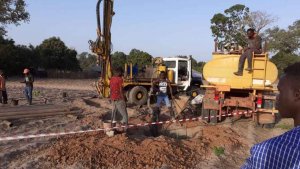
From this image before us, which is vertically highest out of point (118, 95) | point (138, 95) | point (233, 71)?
point (233, 71)

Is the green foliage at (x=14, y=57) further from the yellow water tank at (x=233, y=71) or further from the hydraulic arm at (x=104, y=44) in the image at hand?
the yellow water tank at (x=233, y=71)

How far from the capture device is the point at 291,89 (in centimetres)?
170

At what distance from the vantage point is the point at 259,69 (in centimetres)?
1152

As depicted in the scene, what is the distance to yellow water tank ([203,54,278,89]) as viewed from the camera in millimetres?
11516

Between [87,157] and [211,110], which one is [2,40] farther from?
[87,157]

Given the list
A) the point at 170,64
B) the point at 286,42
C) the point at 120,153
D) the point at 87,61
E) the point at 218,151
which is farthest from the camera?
the point at 87,61

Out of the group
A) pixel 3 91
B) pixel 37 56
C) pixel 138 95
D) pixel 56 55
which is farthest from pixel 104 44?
pixel 56 55

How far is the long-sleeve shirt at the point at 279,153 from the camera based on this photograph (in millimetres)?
1372

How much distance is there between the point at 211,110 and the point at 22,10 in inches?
1283

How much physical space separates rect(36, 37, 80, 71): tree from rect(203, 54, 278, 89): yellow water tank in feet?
122

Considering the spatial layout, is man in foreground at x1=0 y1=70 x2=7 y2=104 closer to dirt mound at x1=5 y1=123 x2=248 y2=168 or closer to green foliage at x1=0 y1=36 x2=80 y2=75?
dirt mound at x1=5 y1=123 x2=248 y2=168

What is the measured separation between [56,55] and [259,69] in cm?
3949

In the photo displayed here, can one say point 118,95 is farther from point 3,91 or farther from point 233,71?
point 3,91

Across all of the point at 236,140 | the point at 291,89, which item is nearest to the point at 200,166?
the point at 236,140
